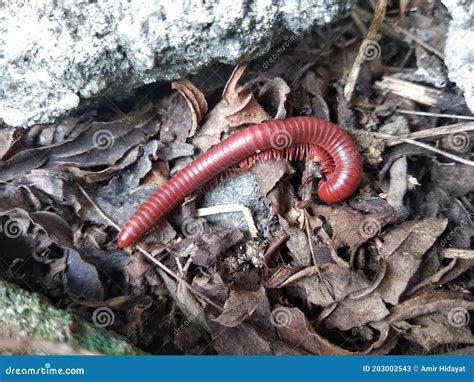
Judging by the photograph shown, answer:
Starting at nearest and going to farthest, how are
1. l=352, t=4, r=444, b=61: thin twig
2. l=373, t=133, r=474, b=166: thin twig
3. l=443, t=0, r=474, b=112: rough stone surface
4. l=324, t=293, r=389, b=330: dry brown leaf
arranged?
1. l=443, t=0, r=474, b=112: rough stone surface
2. l=324, t=293, r=389, b=330: dry brown leaf
3. l=373, t=133, r=474, b=166: thin twig
4. l=352, t=4, r=444, b=61: thin twig

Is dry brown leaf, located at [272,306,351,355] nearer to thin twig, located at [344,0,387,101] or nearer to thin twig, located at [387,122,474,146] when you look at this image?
thin twig, located at [387,122,474,146]

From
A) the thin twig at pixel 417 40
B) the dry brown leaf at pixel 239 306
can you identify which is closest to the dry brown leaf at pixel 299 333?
the dry brown leaf at pixel 239 306

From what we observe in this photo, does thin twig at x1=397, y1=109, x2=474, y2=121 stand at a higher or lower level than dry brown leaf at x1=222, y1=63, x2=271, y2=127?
lower

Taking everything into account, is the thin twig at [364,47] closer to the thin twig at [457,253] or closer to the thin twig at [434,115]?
the thin twig at [434,115]

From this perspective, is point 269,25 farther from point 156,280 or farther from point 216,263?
point 156,280

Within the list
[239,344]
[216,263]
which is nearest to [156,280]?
[216,263]

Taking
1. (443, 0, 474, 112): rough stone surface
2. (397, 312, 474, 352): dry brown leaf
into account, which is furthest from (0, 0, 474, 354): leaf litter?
(443, 0, 474, 112): rough stone surface
